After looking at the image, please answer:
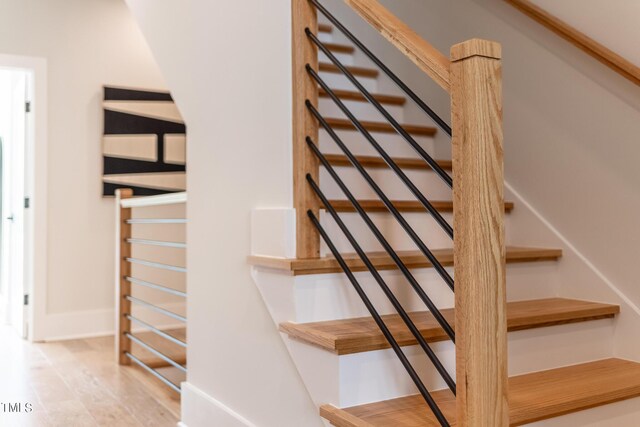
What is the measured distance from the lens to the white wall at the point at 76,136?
4.45m

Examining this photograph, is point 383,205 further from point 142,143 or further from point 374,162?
point 142,143

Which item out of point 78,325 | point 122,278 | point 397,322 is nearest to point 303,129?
point 397,322

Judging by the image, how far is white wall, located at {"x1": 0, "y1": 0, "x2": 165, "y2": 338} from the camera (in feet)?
14.6

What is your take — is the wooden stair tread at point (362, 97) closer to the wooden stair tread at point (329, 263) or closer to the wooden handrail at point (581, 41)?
the wooden handrail at point (581, 41)

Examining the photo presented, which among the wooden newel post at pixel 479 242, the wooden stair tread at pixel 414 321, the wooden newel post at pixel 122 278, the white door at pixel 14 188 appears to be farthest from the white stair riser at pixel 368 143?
the white door at pixel 14 188

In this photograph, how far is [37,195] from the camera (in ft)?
14.5

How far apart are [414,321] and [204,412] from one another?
3.57 feet

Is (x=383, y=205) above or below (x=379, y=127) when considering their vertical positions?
below

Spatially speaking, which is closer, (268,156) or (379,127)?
(268,156)

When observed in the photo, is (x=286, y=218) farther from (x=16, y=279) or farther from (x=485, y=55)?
(x=16, y=279)

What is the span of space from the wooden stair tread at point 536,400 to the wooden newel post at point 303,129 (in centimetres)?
51

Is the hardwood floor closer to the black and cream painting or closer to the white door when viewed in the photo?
the white door

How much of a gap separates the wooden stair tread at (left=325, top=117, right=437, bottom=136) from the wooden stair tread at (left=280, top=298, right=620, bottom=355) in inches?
39.2

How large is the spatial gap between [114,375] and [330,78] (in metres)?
2.09
